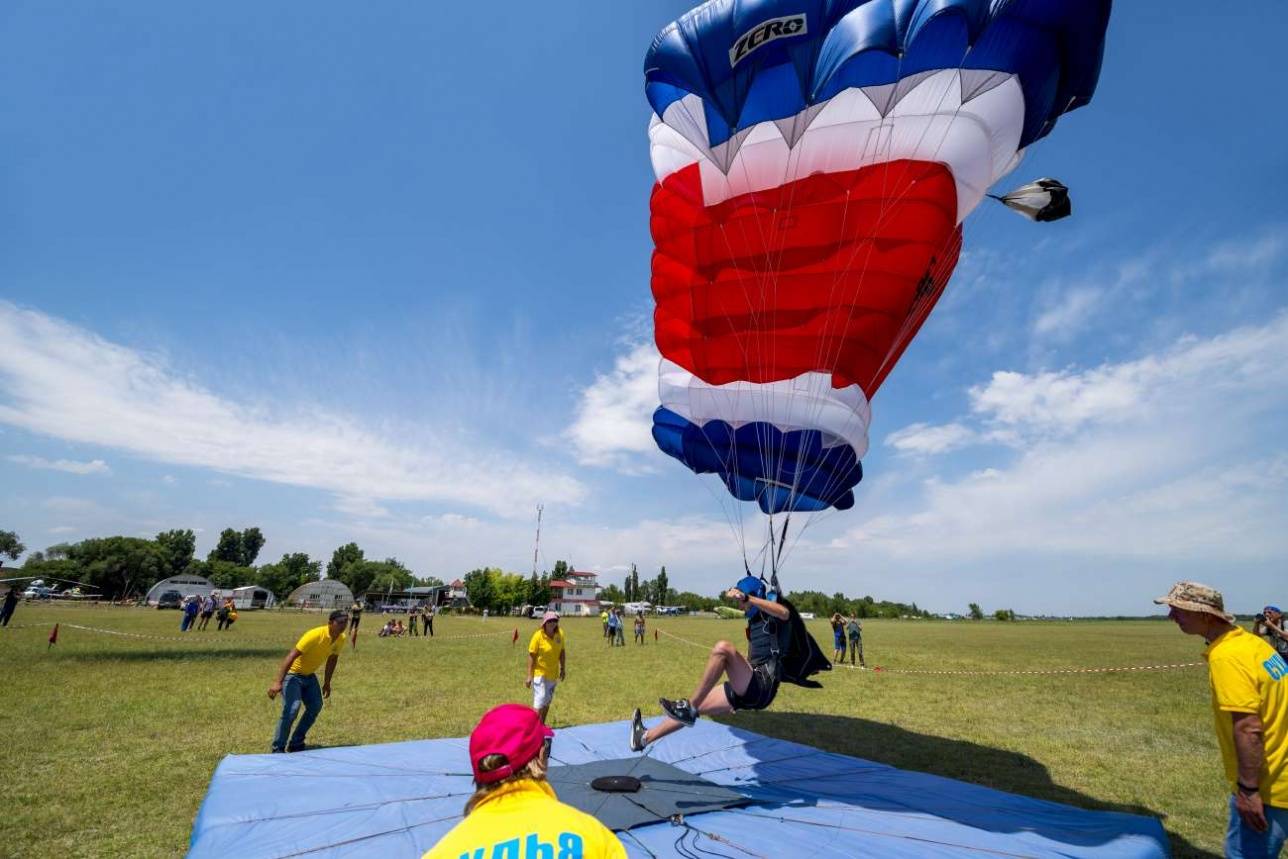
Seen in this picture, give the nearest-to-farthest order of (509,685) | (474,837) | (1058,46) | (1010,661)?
(474,837)
(1058,46)
(509,685)
(1010,661)

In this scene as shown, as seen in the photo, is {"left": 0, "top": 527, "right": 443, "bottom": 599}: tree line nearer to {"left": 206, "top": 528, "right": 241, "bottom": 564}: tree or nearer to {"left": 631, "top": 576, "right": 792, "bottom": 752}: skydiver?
{"left": 206, "top": 528, "right": 241, "bottom": 564}: tree

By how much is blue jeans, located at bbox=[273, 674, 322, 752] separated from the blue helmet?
15.8ft

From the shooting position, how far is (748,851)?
4.05 meters

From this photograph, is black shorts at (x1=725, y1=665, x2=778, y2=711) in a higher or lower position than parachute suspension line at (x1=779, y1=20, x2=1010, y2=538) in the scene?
lower

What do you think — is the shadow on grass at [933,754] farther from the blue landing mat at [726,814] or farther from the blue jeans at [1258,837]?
the blue jeans at [1258,837]

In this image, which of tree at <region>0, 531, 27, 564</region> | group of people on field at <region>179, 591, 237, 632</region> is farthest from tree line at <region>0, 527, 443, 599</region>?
group of people on field at <region>179, 591, 237, 632</region>

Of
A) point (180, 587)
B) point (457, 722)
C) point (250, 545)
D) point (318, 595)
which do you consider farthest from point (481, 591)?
point (457, 722)

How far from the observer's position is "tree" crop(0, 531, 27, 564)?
103 m

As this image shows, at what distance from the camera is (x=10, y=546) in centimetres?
10338

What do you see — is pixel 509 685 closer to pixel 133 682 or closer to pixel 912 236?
pixel 133 682

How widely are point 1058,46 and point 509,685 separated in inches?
513

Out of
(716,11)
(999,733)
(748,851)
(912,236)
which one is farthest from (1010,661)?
(716,11)

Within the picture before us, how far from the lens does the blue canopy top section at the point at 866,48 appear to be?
16.9 feet

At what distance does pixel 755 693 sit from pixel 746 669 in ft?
0.71
